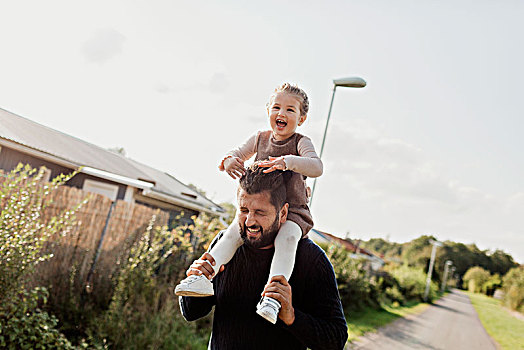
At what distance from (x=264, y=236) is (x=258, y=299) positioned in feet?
1.07

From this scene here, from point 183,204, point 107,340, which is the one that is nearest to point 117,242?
point 107,340

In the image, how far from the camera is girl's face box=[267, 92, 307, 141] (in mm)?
1987

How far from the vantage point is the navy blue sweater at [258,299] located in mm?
1876

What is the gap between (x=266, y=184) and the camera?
186 centimetres

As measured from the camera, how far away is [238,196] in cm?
191

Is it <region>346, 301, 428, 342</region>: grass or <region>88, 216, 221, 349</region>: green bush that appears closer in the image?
<region>88, 216, 221, 349</region>: green bush

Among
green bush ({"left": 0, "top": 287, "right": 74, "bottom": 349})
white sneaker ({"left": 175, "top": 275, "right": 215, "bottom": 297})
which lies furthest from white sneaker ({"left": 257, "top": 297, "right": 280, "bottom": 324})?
green bush ({"left": 0, "top": 287, "right": 74, "bottom": 349})

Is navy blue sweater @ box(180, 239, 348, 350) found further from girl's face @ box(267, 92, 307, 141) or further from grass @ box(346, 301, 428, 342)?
grass @ box(346, 301, 428, 342)

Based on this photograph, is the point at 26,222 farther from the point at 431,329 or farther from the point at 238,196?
the point at 431,329

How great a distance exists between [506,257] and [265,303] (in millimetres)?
110375

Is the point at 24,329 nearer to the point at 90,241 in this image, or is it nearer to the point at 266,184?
the point at 90,241

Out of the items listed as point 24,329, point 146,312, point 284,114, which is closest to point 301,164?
point 284,114

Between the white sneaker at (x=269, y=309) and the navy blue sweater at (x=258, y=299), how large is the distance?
0.19 meters

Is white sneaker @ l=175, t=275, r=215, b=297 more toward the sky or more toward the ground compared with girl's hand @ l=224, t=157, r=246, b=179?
more toward the ground
